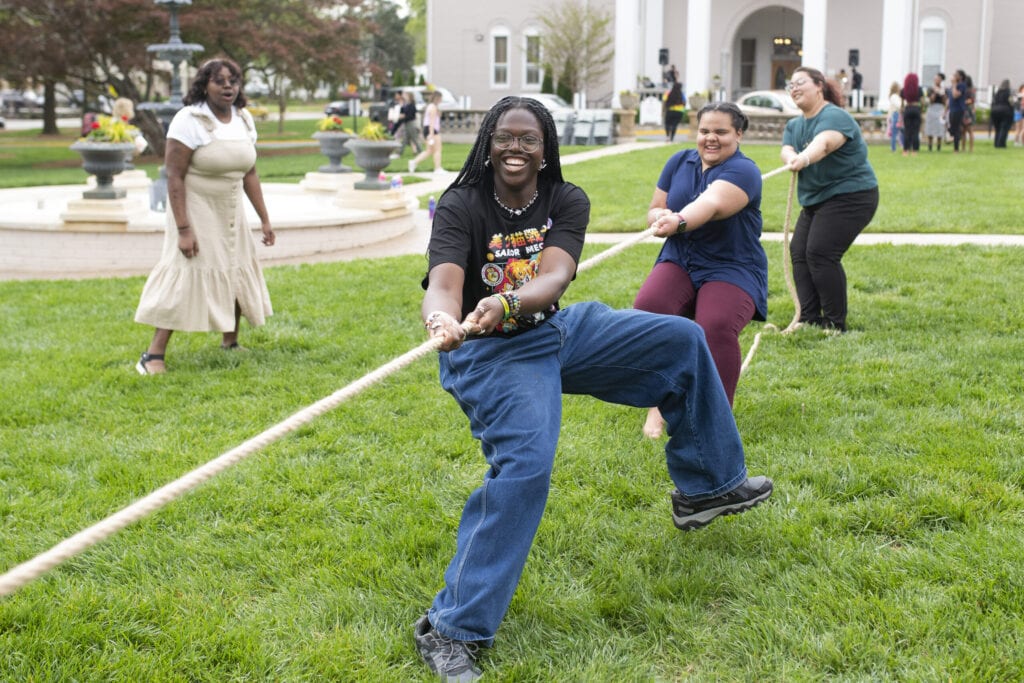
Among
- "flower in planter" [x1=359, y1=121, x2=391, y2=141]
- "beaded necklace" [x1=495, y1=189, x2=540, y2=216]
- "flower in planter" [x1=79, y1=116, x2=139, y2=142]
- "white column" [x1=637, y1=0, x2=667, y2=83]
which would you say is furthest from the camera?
"white column" [x1=637, y1=0, x2=667, y2=83]

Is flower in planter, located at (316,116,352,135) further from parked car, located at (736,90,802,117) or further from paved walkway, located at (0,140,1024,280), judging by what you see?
parked car, located at (736,90,802,117)

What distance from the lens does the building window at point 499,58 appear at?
44.1m

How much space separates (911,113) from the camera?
2419cm

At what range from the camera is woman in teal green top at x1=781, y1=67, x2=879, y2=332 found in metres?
7.16

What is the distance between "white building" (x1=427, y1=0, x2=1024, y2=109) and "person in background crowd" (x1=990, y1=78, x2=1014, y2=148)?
10.5 meters

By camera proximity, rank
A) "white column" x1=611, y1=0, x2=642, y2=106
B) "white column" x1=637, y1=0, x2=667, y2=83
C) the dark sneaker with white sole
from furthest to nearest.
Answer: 1. "white column" x1=637, y1=0, x2=667, y2=83
2. "white column" x1=611, y1=0, x2=642, y2=106
3. the dark sneaker with white sole

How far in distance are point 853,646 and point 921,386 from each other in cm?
307

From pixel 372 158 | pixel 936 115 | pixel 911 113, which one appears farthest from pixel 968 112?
pixel 372 158

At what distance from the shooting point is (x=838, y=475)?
481cm

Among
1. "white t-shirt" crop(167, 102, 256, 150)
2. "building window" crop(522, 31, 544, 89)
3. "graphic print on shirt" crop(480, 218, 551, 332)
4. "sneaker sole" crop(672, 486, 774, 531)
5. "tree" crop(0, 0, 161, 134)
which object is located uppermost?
"building window" crop(522, 31, 544, 89)

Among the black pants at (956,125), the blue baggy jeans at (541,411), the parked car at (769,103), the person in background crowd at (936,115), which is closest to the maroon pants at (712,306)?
the blue baggy jeans at (541,411)

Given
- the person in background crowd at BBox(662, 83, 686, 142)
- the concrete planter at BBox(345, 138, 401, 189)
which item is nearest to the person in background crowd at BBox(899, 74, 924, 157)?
the person in background crowd at BBox(662, 83, 686, 142)

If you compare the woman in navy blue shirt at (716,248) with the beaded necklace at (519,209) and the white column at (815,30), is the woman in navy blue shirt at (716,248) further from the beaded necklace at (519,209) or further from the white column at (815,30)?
the white column at (815,30)

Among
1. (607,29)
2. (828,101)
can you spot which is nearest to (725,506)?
(828,101)
